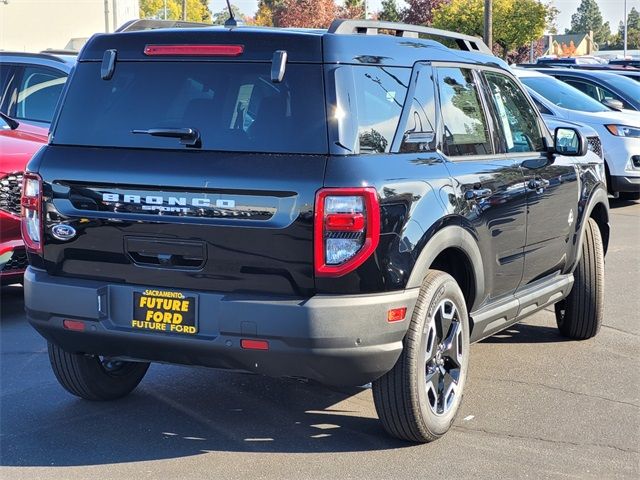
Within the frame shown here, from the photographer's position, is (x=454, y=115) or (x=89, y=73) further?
(x=454, y=115)

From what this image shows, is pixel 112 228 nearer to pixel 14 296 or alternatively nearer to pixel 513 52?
pixel 14 296

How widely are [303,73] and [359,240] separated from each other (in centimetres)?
78

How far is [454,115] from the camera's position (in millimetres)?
4988

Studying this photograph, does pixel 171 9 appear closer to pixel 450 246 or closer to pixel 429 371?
pixel 450 246

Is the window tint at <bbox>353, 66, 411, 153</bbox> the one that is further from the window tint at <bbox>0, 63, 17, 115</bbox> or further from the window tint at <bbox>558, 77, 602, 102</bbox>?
the window tint at <bbox>558, 77, 602, 102</bbox>

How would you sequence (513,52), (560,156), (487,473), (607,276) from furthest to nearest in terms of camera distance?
1. (513,52)
2. (607,276)
3. (560,156)
4. (487,473)

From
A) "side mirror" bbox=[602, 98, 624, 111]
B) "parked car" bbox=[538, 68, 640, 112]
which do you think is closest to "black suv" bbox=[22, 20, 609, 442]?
"side mirror" bbox=[602, 98, 624, 111]

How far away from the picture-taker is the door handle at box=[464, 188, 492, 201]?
482 cm

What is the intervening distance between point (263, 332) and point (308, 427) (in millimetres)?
1017

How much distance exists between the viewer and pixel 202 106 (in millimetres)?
4383

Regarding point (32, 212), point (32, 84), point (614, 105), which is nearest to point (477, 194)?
point (32, 212)

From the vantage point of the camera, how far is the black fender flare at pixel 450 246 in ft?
14.1

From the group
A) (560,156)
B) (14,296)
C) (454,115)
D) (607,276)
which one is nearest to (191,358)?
(454,115)

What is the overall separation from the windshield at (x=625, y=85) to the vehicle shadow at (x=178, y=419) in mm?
12105
